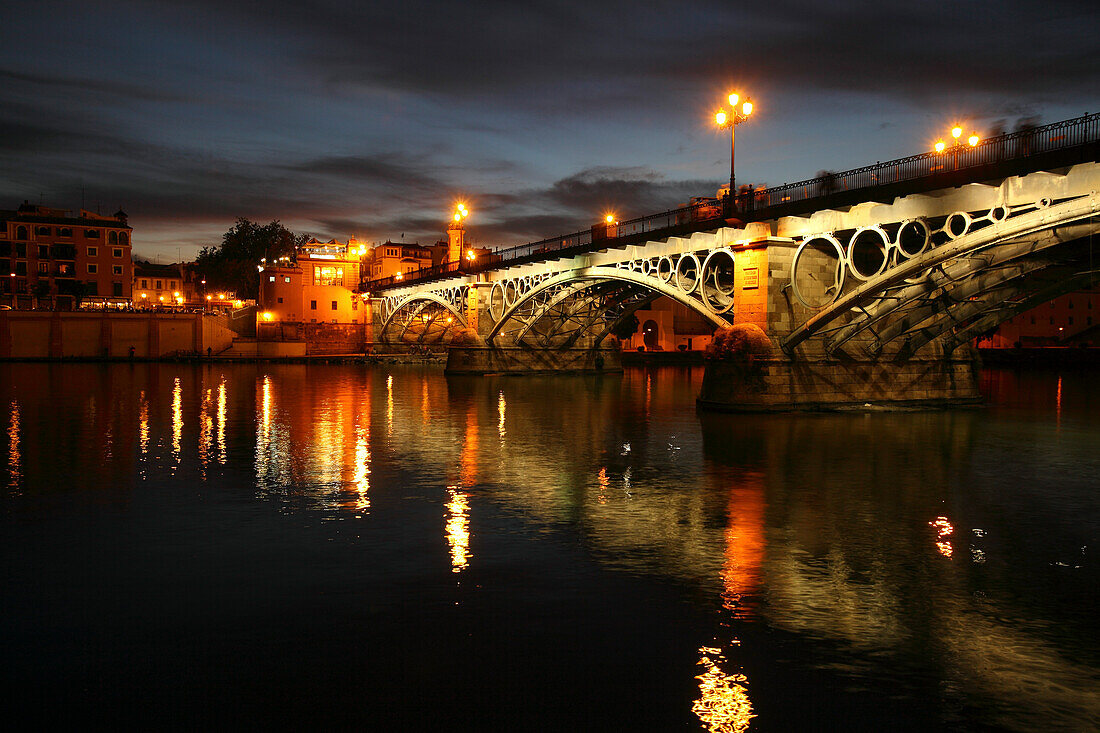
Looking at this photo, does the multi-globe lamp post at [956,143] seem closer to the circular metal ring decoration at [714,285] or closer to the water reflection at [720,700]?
the circular metal ring decoration at [714,285]

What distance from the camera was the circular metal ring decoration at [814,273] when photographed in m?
27.1

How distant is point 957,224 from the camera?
79.5 feet

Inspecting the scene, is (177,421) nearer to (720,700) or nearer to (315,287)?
(720,700)

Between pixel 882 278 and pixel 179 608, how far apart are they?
20605 millimetres

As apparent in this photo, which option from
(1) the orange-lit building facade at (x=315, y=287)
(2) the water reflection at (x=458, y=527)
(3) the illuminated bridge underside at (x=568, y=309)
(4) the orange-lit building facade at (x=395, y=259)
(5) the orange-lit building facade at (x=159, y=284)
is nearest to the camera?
(2) the water reflection at (x=458, y=527)

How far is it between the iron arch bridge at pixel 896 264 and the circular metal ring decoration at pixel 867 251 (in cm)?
5

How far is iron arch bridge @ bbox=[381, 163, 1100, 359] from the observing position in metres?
19.9

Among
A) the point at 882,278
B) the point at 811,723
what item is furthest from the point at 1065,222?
the point at 811,723

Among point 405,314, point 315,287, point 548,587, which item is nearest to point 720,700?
point 548,587

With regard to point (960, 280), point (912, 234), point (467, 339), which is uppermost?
point (912, 234)

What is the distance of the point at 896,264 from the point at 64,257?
314ft

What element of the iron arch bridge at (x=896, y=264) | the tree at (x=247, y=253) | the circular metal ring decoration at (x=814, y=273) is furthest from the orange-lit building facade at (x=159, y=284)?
the circular metal ring decoration at (x=814, y=273)

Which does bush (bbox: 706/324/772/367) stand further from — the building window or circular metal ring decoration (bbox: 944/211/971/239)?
the building window

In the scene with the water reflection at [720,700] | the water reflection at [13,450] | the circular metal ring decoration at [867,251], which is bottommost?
the water reflection at [720,700]
